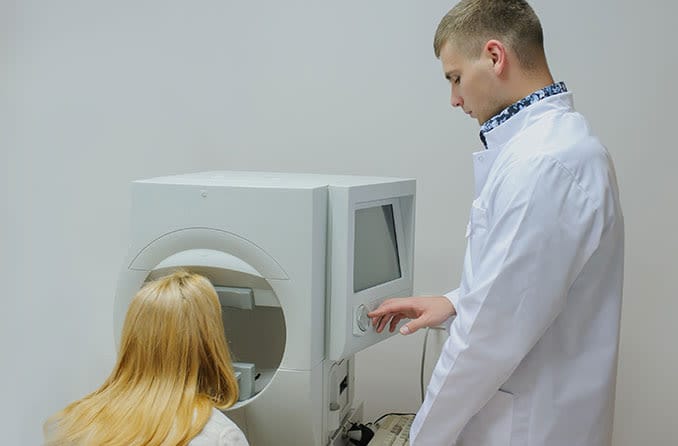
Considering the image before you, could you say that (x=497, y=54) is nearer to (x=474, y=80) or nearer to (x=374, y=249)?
(x=474, y=80)

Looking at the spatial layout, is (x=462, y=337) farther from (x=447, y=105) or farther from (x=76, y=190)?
(x=76, y=190)

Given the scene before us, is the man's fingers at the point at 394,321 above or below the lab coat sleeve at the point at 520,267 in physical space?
below

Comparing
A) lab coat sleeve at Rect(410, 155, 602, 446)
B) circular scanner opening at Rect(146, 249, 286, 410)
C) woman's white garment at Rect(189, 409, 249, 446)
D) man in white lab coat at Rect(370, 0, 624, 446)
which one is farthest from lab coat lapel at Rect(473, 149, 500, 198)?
woman's white garment at Rect(189, 409, 249, 446)

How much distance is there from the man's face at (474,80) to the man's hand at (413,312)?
15.7 inches

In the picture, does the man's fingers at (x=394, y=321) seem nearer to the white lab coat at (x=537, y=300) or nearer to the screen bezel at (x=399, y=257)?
the screen bezel at (x=399, y=257)

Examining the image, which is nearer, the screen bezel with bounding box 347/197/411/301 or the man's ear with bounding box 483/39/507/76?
the man's ear with bounding box 483/39/507/76

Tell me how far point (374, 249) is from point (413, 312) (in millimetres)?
153

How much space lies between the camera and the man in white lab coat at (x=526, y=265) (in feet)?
3.74

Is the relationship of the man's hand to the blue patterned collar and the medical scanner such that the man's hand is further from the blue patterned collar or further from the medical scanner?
the blue patterned collar

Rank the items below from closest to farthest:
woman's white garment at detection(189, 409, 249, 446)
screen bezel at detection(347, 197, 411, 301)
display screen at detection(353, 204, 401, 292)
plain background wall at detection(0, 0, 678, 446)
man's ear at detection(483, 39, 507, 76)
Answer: woman's white garment at detection(189, 409, 249, 446), man's ear at detection(483, 39, 507, 76), screen bezel at detection(347, 197, 411, 301), display screen at detection(353, 204, 401, 292), plain background wall at detection(0, 0, 678, 446)

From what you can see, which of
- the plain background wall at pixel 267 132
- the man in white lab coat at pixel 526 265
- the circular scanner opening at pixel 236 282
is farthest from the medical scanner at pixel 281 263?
the plain background wall at pixel 267 132

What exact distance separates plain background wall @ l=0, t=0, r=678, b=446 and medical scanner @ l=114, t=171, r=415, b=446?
25.1 inches

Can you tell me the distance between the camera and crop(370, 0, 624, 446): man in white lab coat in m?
1.14

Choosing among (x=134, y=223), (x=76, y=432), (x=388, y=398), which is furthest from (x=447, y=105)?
(x=76, y=432)
